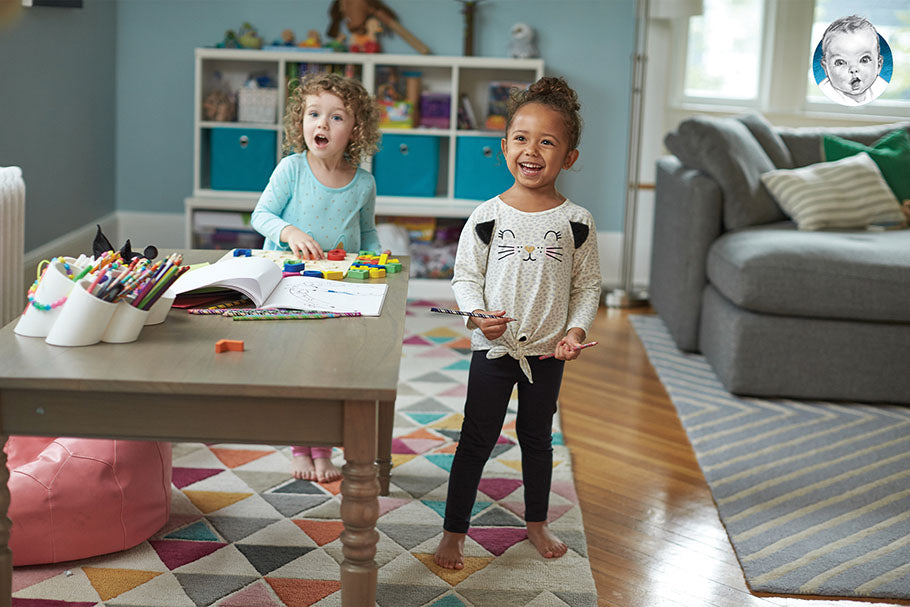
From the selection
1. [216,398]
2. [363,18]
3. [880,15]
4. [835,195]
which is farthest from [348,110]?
[880,15]

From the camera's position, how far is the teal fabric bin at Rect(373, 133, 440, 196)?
4160 mm

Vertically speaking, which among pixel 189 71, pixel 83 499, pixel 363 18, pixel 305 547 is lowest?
pixel 305 547

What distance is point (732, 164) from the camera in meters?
3.30

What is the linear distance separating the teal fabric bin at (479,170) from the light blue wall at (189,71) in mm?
411

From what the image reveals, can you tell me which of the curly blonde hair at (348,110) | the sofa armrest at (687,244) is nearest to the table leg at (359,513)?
the curly blonde hair at (348,110)

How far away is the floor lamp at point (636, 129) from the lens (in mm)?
3988

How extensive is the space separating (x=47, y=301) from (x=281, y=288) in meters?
0.44

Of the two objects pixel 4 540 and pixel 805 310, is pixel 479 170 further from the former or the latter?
pixel 4 540

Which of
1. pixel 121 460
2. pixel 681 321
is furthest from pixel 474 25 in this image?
pixel 121 460

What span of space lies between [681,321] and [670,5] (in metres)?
1.44

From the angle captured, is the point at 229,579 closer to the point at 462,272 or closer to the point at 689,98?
the point at 462,272

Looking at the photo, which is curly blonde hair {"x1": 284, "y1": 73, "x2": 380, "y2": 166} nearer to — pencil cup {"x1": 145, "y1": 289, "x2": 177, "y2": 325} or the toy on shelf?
pencil cup {"x1": 145, "y1": 289, "x2": 177, "y2": 325}

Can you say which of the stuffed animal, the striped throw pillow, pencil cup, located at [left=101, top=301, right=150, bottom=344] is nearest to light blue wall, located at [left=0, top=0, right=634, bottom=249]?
the striped throw pillow

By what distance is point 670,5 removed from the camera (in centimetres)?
397
